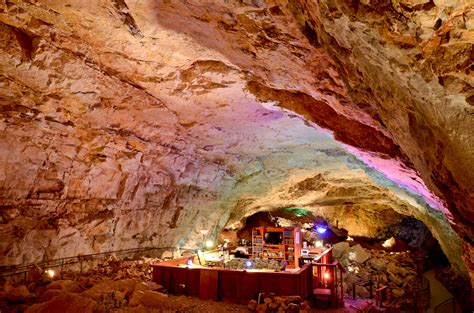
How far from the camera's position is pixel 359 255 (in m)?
20.8

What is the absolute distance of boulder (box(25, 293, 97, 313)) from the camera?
21.9ft

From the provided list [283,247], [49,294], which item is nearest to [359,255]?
[283,247]

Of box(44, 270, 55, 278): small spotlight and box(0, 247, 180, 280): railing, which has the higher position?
box(0, 247, 180, 280): railing

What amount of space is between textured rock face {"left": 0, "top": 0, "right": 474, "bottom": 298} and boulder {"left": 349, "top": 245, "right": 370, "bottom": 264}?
742cm

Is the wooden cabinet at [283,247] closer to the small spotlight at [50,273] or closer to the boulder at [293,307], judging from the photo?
the boulder at [293,307]

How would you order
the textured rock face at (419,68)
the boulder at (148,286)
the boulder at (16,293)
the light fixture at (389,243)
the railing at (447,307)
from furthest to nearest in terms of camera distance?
the light fixture at (389,243) → the railing at (447,307) → the boulder at (148,286) → the boulder at (16,293) → the textured rock face at (419,68)

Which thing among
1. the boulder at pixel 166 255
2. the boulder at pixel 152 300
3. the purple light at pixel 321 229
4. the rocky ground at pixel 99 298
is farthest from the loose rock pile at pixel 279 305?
the purple light at pixel 321 229

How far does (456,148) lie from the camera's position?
3.52 metres

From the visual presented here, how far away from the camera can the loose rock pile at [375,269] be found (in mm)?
18781

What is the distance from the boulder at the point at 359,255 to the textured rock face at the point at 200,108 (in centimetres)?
742

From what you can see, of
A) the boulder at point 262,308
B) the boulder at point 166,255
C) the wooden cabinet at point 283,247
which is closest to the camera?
Answer: the boulder at point 262,308

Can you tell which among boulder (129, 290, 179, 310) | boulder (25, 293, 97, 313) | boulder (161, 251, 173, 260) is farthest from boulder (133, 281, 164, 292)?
boulder (161, 251, 173, 260)

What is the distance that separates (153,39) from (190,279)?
7055mm

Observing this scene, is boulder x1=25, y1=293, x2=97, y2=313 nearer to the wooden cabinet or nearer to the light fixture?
the wooden cabinet
